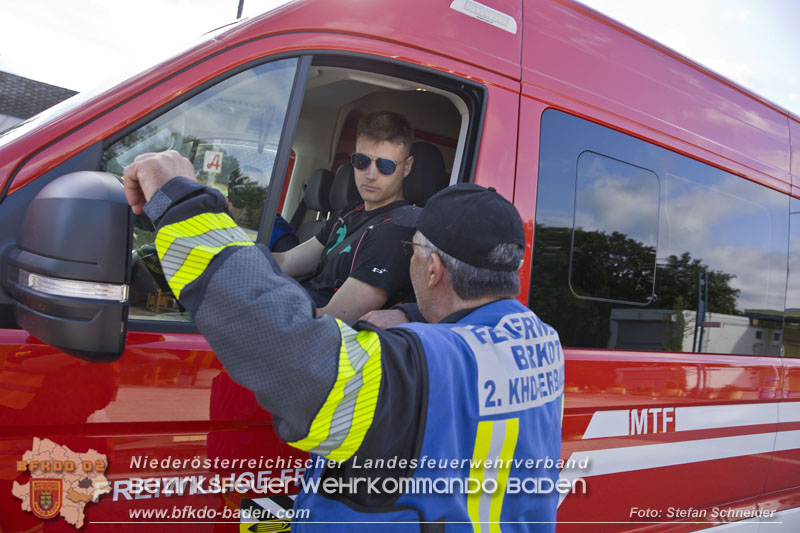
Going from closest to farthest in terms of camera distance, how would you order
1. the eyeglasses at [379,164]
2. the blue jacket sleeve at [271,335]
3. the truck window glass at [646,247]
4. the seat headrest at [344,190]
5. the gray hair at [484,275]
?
1. the blue jacket sleeve at [271,335]
2. the gray hair at [484,275]
3. the truck window glass at [646,247]
4. the eyeglasses at [379,164]
5. the seat headrest at [344,190]

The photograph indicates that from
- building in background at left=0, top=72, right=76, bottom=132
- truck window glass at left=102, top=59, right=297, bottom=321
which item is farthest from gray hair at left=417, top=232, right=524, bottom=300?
building in background at left=0, top=72, right=76, bottom=132

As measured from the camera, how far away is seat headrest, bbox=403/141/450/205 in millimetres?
2594

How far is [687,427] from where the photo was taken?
2.55m

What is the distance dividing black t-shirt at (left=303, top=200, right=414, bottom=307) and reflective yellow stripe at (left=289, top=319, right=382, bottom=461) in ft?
3.14

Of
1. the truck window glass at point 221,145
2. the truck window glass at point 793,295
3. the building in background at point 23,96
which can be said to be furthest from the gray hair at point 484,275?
the building in background at point 23,96

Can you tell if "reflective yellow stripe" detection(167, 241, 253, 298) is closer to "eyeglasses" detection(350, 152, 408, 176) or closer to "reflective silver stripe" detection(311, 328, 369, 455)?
"reflective silver stripe" detection(311, 328, 369, 455)

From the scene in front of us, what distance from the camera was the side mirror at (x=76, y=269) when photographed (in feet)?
3.76

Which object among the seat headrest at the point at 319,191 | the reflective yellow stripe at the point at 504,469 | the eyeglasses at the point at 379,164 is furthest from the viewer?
the seat headrest at the point at 319,191

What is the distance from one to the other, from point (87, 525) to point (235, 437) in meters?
0.40

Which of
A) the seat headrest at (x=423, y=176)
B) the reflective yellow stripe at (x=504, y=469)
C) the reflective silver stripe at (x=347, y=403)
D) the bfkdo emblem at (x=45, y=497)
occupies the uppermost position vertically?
the seat headrest at (x=423, y=176)

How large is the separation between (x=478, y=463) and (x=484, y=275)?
42 cm

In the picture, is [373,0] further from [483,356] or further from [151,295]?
[483,356]

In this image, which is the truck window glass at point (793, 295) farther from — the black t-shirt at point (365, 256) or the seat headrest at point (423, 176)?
the black t-shirt at point (365, 256)

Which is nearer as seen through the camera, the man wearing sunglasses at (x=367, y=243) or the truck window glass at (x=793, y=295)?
the man wearing sunglasses at (x=367, y=243)
